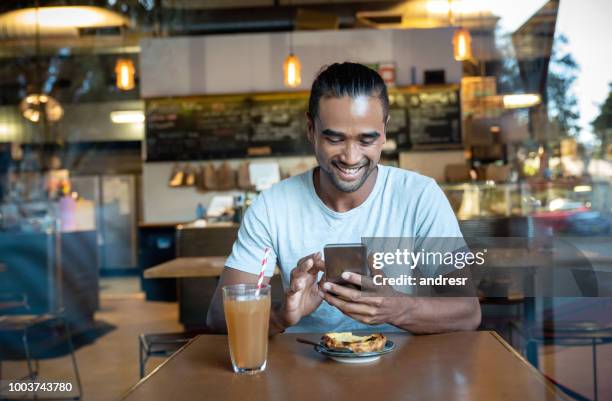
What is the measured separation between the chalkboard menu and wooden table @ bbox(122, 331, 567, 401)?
5085 mm

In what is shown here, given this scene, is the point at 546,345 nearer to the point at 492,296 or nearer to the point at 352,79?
the point at 492,296

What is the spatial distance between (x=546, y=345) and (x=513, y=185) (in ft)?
9.38

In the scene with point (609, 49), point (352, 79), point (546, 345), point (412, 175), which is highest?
point (609, 49)

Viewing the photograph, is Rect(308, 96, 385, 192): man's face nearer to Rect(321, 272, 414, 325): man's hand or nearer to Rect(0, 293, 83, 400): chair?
Rect(321, 272, 414, 325): man's hand

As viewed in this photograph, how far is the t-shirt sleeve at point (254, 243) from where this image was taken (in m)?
1.41

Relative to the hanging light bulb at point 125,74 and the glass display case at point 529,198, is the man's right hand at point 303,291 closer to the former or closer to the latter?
the glass display case at point 529,198

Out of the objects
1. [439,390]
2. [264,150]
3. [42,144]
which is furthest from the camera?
[42,144]

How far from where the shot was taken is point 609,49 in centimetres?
186

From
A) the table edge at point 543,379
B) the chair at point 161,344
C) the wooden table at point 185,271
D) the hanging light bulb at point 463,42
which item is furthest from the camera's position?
the hanging light bulb at point 463,42

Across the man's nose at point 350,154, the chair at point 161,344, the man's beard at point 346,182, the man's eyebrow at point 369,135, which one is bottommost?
the chair at point 161,344

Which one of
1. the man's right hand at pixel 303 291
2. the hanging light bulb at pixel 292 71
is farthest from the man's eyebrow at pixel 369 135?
the hanging light bulb at pixel 292 71

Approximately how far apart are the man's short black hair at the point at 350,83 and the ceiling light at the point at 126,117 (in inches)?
261

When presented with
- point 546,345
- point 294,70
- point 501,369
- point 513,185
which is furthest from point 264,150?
point 501,369

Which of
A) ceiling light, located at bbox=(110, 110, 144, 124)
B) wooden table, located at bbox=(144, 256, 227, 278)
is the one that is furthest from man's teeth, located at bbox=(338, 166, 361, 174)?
ceiling light, located at bbox=(110, 110, 144, 124)
